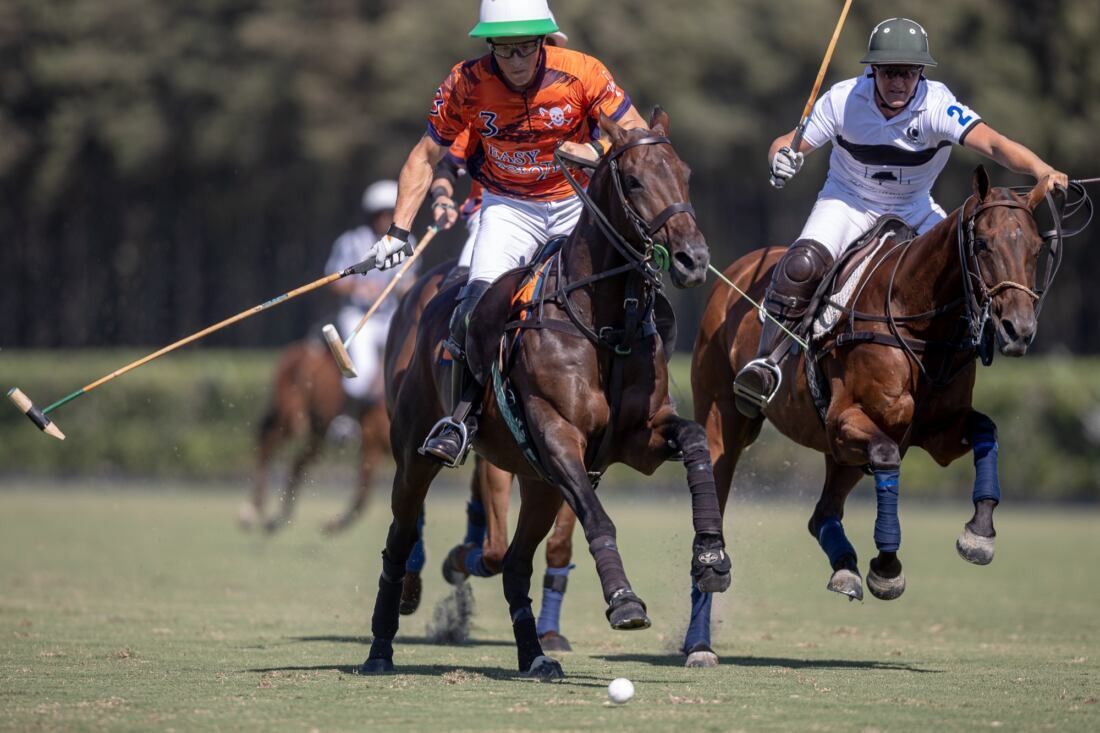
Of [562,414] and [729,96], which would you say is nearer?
[562,414]

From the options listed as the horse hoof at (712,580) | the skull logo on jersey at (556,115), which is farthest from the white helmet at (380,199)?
the horse hoof at (712,580)

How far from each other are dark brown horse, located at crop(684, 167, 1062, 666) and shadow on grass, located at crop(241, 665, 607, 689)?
39.6 inches

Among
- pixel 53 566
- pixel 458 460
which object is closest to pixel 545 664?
pixel 458 460

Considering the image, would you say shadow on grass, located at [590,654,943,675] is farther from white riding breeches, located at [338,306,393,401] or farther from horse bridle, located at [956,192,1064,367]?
white riding breeches, located at [338,306,393,401]

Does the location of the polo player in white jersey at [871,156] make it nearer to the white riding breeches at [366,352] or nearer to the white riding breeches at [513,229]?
the white riding breeches at [513,229]

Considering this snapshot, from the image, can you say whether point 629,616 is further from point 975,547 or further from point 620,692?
point 975,547

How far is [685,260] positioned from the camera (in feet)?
22.3

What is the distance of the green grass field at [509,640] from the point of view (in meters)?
6.45

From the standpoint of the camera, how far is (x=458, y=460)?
770cm

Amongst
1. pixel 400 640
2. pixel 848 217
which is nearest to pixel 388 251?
pixel 848 217

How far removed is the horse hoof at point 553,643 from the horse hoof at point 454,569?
27.3 inches

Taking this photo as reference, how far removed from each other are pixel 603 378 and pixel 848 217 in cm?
220

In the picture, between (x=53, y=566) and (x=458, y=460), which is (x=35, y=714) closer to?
(x=458, y=460)

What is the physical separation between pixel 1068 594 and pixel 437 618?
5.07 meters
